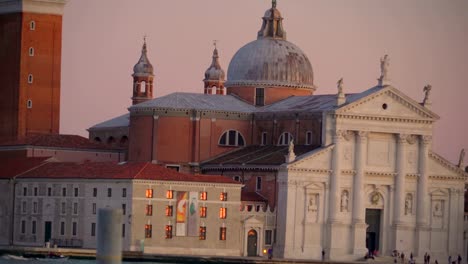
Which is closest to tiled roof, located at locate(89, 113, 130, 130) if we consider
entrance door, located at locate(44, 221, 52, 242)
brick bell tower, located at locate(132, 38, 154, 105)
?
brick bell tower, located at locate(132, 38, 154, 105)

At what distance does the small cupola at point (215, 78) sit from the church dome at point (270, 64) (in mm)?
6595

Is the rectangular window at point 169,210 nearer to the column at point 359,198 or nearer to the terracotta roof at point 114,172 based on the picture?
the terracotta roof at point 114,172

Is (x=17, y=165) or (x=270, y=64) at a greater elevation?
(x=270, y=64)

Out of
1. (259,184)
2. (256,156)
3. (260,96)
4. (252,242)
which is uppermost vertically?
(260,96)

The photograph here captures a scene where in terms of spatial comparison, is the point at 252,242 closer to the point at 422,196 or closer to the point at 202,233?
the point at 202,233

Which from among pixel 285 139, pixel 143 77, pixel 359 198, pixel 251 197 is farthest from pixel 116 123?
pixel 359 198

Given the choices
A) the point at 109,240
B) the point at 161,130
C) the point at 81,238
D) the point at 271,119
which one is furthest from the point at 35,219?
the point at 109,240

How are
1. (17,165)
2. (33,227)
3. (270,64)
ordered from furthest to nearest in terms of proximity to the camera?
1. (270,64)
2. (17,165)
3. (33,227)

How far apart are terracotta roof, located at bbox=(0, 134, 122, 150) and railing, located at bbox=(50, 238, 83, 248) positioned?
1049 centimetres

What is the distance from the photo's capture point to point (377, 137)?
60.7 meters

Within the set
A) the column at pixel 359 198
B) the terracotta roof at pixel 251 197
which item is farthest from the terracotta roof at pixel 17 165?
the column at pixel 359 198

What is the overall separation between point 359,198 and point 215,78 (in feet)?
59.2

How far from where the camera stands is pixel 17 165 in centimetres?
6394

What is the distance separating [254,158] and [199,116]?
4383mm
